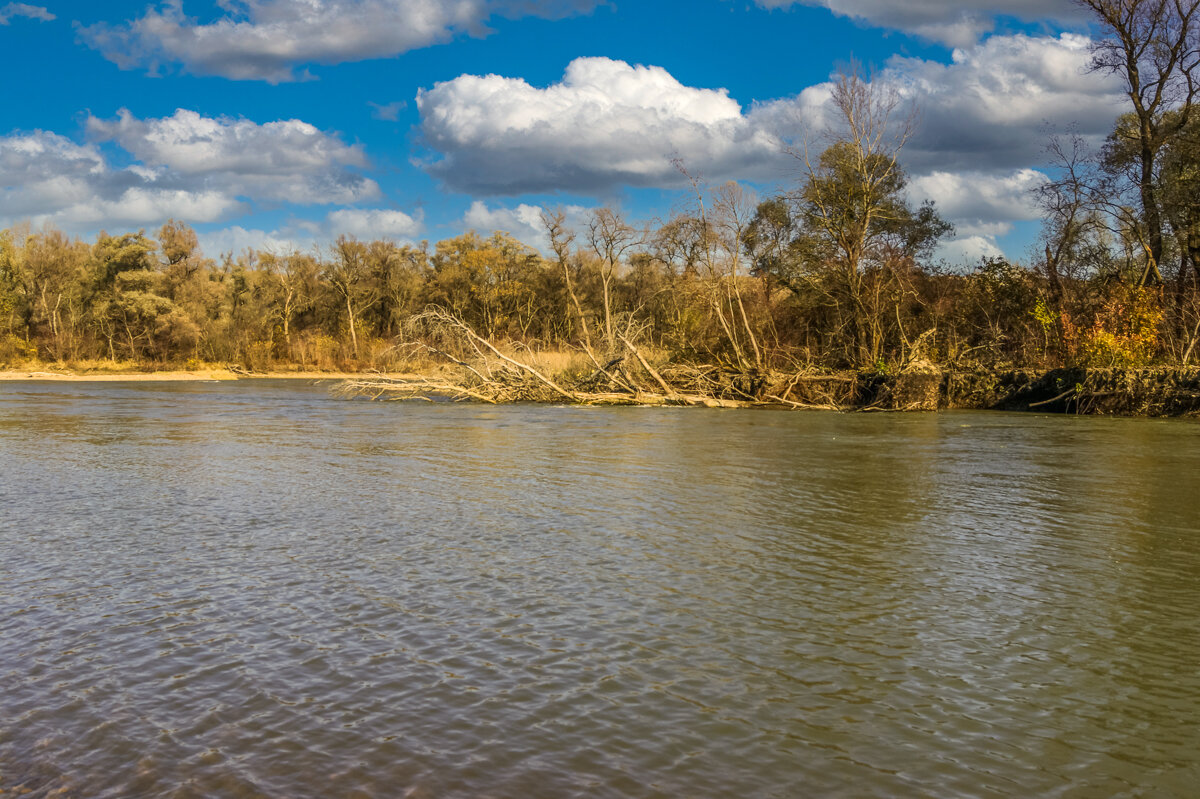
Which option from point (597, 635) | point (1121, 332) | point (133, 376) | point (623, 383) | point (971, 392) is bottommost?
point (597, 635)

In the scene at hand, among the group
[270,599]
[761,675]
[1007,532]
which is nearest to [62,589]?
[270,599]

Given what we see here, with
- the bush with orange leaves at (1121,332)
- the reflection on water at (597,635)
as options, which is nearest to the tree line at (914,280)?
the bush with orange leaves at (1121,332)

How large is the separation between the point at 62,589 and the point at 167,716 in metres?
3.46

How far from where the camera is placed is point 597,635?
7.14 meters

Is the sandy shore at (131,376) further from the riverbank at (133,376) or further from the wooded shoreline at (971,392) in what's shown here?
the wooded shoreline at (971,392)

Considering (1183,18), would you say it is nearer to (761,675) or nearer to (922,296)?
(922,296)

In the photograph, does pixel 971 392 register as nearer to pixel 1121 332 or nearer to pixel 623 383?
pixel 1121 332

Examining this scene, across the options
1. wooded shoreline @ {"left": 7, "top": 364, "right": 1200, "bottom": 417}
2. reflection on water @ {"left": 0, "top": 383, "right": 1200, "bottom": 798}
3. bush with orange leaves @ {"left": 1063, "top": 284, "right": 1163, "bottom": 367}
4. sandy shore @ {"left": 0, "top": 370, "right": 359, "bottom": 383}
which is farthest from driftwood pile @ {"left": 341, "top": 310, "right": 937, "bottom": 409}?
sandy shore @ {"left": 0, "top": 370, "right": 359, "bottom": 383}

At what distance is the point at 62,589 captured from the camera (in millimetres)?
8250

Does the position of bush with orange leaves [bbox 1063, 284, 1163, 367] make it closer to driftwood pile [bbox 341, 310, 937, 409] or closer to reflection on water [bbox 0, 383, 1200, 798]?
driftwood pile [bbox 341, 310, 937, 409]

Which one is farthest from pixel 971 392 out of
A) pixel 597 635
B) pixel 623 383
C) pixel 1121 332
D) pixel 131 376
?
pixel 131 376

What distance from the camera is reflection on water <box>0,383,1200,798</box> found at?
16.3 feet

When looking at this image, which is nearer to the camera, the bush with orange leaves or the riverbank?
the bush with orange leaves

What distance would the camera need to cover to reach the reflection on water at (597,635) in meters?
4.96
